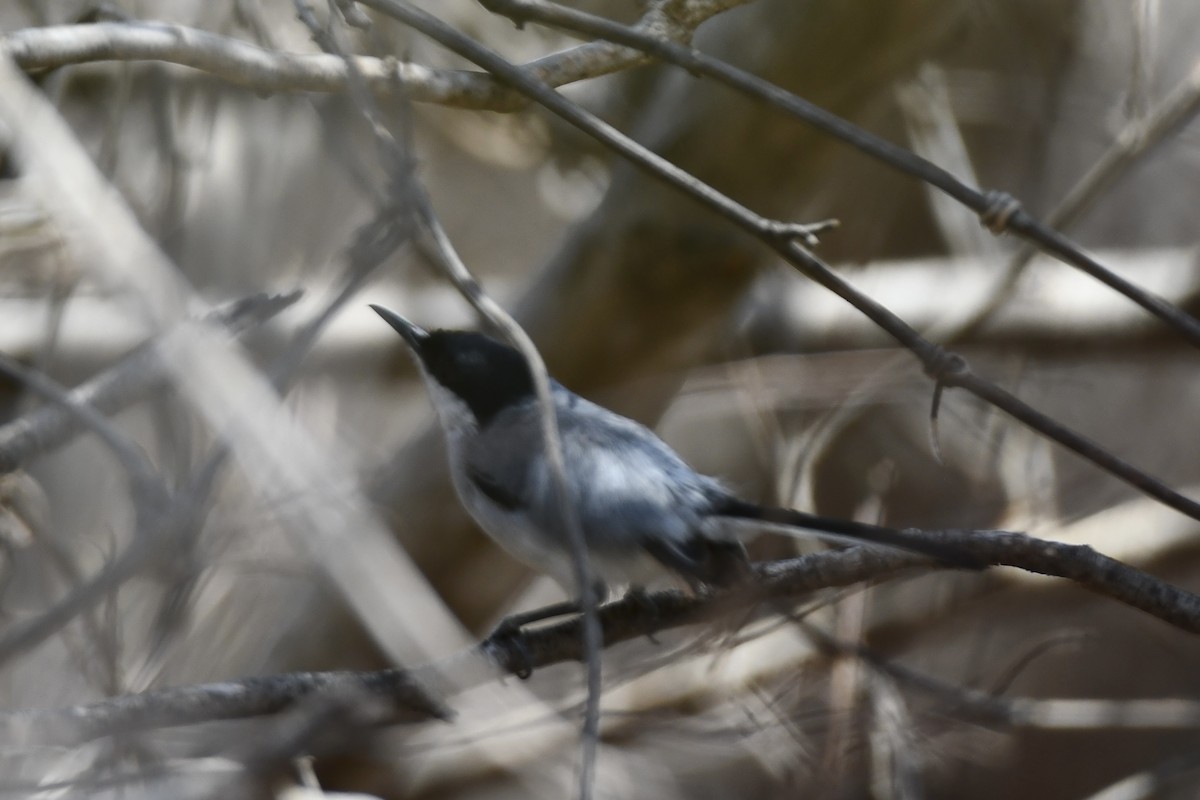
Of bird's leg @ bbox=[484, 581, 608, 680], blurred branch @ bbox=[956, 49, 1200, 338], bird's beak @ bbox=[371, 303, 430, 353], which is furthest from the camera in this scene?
blurred branch @ bbox=[956, 49, 1200, 338]

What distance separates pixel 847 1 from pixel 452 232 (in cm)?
258

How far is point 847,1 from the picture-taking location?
3.81 metres

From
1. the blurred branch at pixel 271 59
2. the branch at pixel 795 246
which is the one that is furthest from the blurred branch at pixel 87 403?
the branch at pixel 795 246

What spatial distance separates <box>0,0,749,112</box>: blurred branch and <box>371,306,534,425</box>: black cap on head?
3.05 feet

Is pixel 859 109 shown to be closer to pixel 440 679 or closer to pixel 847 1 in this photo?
pixel 847 1

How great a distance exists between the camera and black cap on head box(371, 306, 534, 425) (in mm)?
2750

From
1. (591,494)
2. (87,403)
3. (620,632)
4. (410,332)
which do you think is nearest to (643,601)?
(620,632)

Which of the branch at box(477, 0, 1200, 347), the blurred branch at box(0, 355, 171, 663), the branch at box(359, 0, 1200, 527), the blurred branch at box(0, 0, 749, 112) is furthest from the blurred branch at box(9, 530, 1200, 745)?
the blurred branch at box(0, 0, 749, 112)

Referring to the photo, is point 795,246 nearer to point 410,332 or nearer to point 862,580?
point 862,580

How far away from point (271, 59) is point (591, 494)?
0.92m

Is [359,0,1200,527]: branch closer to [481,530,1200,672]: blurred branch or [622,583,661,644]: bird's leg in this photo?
[481,530,1200,672]: blurred branch

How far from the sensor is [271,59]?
1.79 meters

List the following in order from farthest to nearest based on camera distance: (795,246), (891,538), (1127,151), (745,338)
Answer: (745,338) < (1127,151) < (891,538) < (795,246)

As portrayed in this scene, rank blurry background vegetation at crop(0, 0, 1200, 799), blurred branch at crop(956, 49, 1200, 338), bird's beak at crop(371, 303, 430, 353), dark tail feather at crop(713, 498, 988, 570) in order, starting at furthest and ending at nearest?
blurred branch at crop(956, 49, 1200, 338), blurry background vegetation at crop(0, 0, 1200, 799), bird's beak at crop(371, 303, 430, 353), dark tail feather at crop(713, 498, 988, 570)
